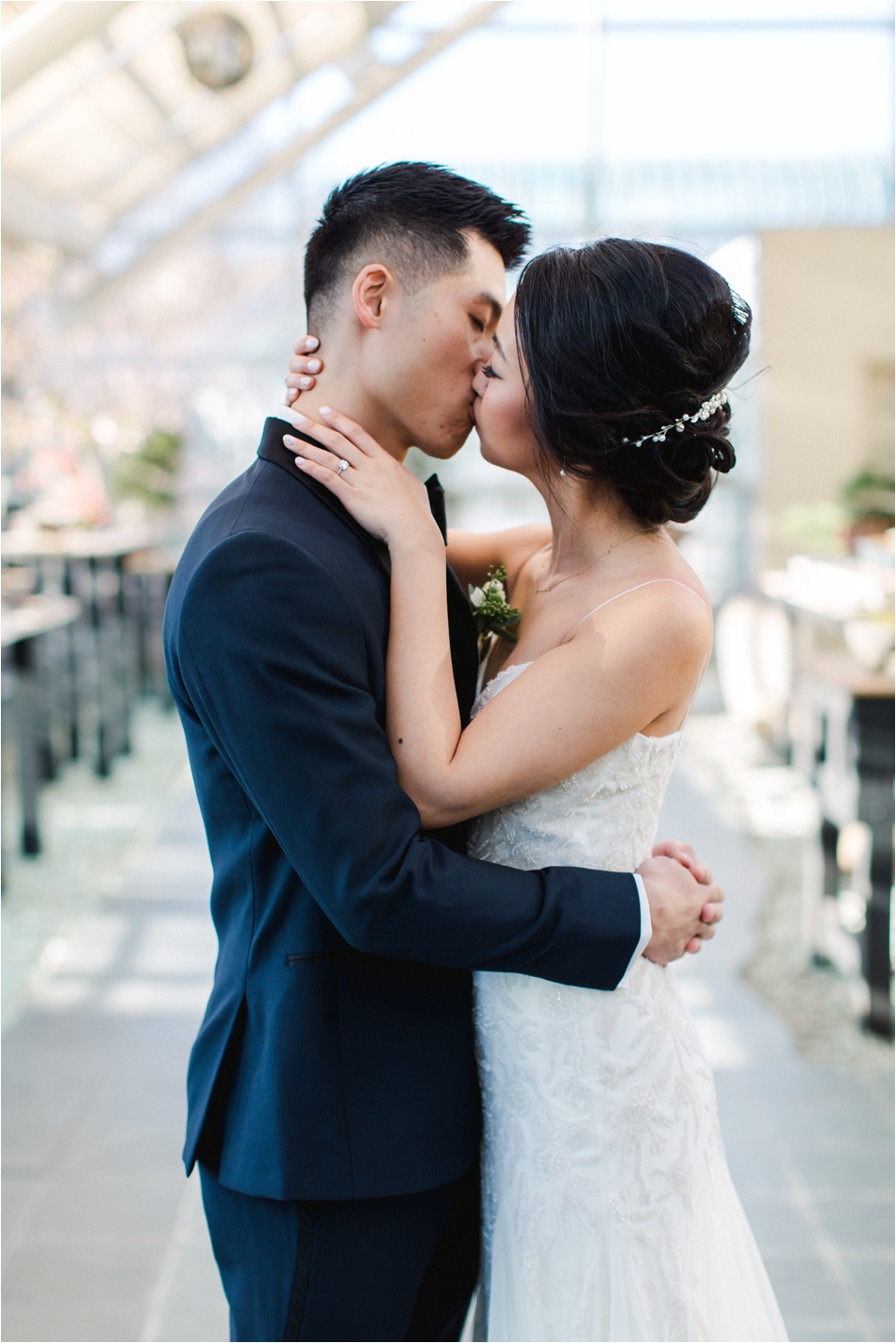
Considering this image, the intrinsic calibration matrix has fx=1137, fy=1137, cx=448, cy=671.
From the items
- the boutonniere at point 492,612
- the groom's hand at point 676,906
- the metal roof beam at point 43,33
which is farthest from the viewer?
the metal roof beam at point 43,33

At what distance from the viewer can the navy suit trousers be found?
119 cm

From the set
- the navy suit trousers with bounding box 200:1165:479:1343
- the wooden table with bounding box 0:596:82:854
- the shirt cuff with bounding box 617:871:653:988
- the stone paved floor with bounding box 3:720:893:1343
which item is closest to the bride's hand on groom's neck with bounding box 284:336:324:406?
the shirt cuff with bounding box 617:871:653:988

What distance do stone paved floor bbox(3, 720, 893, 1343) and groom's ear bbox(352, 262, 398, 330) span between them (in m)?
1.84

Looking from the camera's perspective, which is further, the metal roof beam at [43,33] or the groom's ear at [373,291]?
the metal roof beam at [43,33]

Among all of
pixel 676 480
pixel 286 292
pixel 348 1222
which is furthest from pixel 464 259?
pixel 286 292

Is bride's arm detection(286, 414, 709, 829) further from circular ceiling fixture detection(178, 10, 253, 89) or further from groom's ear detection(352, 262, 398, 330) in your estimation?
circular ceiling fixture detection(178, 10, 253, 89)

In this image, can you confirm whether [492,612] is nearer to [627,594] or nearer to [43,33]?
[627,594]

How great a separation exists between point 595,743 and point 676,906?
0.21 meters

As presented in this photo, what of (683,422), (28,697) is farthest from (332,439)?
(28,697)

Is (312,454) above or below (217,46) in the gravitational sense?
below

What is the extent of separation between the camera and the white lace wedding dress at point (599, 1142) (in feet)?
4.28

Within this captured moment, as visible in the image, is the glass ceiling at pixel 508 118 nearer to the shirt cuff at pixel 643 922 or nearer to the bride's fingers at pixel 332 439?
the bride's fingers at pixel 332 439

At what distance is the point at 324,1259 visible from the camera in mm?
1193

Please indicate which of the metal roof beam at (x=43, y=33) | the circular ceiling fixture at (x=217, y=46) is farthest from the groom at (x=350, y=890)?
the circular ceiling fixture at (x=217, y=46)
